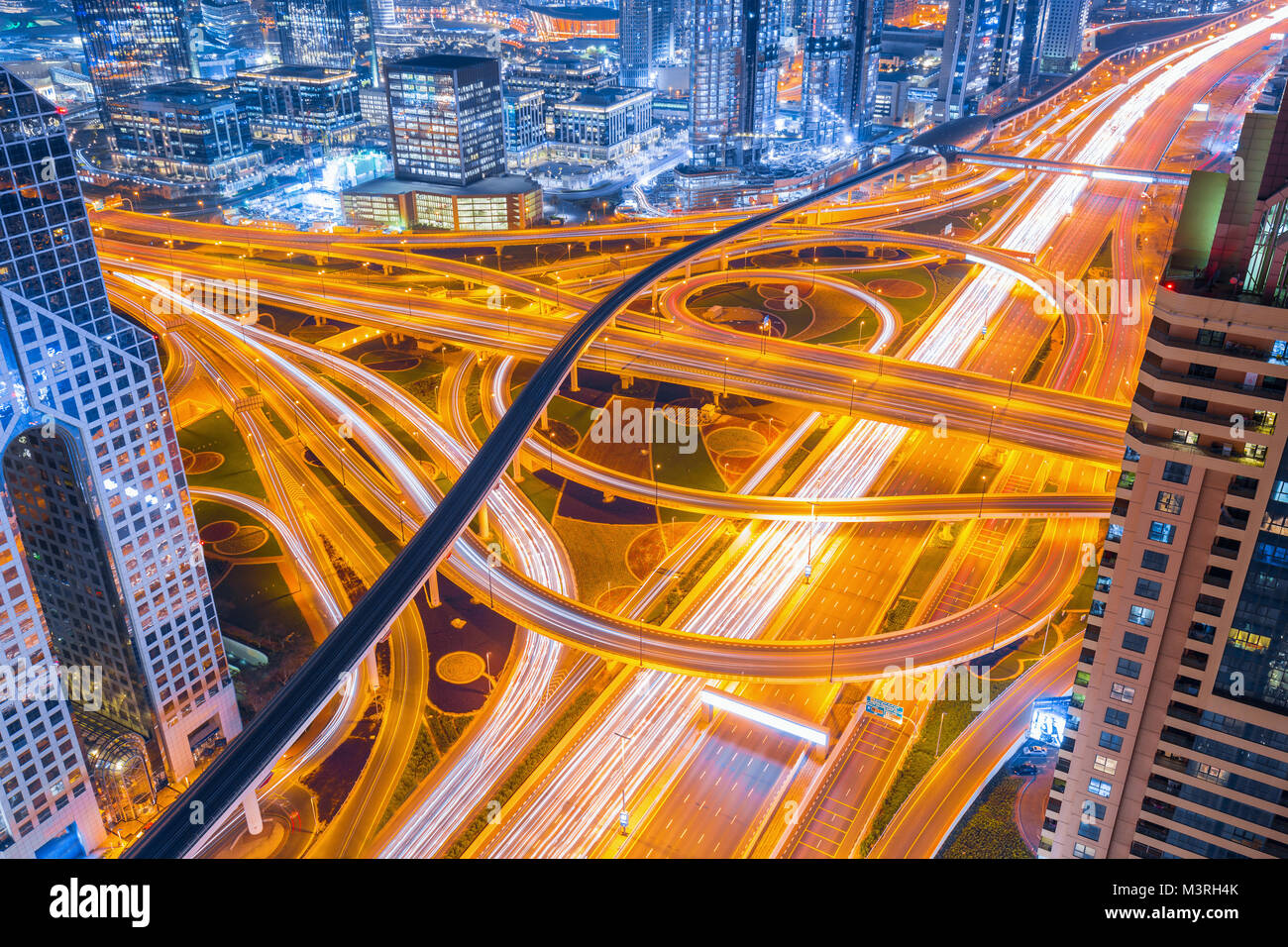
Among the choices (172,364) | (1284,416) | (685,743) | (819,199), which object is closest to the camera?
(1284,416)

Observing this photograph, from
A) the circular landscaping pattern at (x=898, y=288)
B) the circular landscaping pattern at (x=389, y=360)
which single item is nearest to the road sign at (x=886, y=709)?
the circular landscaping pattern at (x=389, y=360)

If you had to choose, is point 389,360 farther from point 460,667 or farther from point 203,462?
point 460,667

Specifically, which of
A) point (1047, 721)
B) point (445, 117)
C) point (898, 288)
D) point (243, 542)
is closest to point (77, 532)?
point (243, 542)

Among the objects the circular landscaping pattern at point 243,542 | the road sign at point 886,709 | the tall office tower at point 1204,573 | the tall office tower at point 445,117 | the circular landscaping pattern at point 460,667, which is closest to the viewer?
the tall office tower at point 1204,573

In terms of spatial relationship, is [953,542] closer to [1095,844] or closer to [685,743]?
[685,743]

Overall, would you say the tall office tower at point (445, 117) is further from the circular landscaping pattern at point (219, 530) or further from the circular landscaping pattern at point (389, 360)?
the circular landscaping pattern at point (219, 530)

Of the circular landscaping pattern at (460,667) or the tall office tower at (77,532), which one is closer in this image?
the tall office tower at (77,532)
